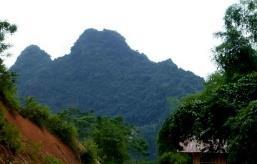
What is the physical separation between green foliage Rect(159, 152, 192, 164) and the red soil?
45.1ft

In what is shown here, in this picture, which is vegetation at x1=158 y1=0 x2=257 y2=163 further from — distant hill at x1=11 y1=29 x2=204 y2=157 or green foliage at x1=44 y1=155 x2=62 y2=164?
distant hill at x1=11 y1=29 x2=204 y2=157

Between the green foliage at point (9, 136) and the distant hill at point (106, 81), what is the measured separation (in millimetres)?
64199

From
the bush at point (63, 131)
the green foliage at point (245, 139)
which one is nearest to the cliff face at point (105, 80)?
the bush at point (63, 131)

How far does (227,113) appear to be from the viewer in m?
12.2

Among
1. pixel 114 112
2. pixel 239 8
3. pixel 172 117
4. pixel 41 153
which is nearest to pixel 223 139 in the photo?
pixel 172 117

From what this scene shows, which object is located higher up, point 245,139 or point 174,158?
point 245,139

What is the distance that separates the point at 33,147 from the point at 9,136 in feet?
8.78

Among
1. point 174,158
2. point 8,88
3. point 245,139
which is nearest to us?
point 245,139

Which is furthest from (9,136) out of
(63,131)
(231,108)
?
(63,131)

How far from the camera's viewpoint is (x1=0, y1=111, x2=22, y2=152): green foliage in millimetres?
13156

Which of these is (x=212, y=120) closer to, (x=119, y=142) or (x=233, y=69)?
(x=233, y=69)

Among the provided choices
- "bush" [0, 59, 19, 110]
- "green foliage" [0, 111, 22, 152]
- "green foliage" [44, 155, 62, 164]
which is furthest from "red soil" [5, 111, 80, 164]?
"green foliage" [0, 111, 22, 152]

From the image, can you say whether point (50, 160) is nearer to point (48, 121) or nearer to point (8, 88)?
point (8, 88)

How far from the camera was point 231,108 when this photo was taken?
39.8 feet
